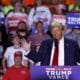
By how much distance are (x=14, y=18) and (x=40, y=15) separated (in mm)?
617

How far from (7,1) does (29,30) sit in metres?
1.56

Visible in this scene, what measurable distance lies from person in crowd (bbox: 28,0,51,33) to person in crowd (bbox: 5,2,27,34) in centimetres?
16

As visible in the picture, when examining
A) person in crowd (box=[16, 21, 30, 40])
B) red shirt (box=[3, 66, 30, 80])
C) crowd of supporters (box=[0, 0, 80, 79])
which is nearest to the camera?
red shirt (box=[3, 66, 30, 80])

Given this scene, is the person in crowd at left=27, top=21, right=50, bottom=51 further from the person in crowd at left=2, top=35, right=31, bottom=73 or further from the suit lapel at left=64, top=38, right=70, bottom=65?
the suit lapel at left=64, top=38, right=70, bottom=65

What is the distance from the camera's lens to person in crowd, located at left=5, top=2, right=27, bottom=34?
11.1m

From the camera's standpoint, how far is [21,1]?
12.1m

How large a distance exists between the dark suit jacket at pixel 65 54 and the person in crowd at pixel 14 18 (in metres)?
4.62

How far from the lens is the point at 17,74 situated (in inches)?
305

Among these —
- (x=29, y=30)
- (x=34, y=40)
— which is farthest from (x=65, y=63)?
(x=29, y=30)

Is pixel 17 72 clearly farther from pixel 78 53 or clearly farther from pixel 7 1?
pixel 7 1

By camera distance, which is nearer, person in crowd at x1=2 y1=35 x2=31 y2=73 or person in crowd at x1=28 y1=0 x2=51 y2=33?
person in crowd at x1=2 y1=35 x2=31 y2=73

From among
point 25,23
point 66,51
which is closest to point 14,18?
point 25,23

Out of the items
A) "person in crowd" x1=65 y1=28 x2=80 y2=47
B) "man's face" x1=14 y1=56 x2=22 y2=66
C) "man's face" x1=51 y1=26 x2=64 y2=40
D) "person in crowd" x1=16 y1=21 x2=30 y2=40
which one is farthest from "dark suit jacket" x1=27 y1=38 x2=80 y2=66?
"person in crowd" x1=65 y1=28 x2=80 y2=47

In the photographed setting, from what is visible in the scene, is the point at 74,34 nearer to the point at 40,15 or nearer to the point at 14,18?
the point at 40,15
